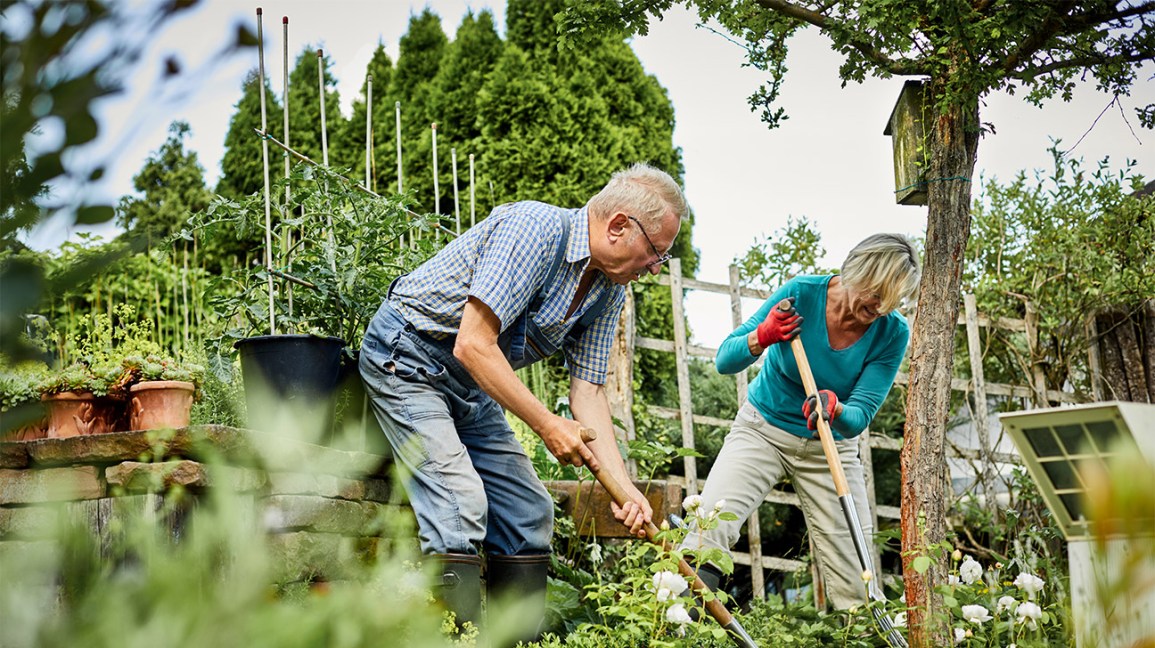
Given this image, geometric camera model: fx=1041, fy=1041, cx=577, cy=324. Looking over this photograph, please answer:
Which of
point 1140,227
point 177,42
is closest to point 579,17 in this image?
point 177,42

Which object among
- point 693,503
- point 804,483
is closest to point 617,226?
point 693,503

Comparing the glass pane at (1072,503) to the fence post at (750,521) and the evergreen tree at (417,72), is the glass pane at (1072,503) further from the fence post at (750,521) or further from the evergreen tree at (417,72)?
the evergreen tree at (417,72)

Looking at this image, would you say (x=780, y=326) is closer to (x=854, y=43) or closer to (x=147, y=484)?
(x=854, y=43)

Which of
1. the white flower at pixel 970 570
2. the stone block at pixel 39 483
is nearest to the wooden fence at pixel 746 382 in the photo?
the white flower at pixel 970 570

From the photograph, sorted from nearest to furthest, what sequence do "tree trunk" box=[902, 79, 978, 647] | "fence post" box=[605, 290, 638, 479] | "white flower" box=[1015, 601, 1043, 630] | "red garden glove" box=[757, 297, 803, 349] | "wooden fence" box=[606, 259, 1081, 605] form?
"white flower" box=[1015, 601, 1043, 630] → "tree trunk" box=[902, 79, 978, 647] → "red garden glove" box=[757, 297, 803, 349] → "fence post" box=[605, 290, 638, 479] → "wooden fence" box=[606, 259, 1081, 605]

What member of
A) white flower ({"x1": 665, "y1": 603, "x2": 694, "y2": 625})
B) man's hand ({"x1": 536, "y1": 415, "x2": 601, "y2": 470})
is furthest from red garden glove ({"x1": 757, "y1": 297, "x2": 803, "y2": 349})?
white flower ({"x1": 665, "y1": 603, "x2": 694, "y2": 625})

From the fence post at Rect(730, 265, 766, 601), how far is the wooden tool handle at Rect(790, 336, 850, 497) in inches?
74.8

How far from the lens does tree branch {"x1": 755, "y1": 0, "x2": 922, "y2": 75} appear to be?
10.3ft

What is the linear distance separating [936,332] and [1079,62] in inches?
38.1

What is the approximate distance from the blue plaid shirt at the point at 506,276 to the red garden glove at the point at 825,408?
875 millimetres

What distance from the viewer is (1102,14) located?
2920 mm

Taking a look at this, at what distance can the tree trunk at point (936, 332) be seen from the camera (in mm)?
2990

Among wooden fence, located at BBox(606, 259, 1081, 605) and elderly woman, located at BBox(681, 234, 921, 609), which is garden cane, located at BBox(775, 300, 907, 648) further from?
wooden fence, located at BBox(606, 259, 1081, 605)

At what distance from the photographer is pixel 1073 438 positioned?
1.23 metres
